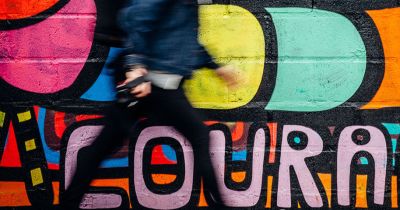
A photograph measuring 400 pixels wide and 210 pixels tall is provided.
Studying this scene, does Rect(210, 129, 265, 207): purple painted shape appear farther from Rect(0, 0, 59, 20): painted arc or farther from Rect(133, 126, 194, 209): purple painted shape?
Rect(0, 0, 59, 20): painted arc

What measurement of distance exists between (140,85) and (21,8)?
1.48 meters

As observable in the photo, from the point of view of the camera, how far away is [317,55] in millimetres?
3549

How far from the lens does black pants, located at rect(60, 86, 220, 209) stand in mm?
2531

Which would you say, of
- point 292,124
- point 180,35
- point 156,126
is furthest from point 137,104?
point 292,124

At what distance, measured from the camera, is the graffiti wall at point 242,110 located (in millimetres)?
3539

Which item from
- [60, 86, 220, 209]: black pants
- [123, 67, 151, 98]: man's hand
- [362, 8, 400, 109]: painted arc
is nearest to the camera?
[123, 67, 151, 98]: man's hand

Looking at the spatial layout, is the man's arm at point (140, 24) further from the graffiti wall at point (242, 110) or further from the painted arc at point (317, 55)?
the painted arc at point (317, 55)

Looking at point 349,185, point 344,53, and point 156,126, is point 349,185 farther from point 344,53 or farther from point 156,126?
point 156,126

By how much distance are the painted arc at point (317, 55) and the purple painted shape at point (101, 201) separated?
3.87 feet

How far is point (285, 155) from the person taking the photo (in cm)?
358

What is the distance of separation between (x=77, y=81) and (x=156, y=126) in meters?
0.54

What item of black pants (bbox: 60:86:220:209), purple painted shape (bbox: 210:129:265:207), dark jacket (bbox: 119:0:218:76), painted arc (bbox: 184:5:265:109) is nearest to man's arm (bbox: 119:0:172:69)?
dark jacket (bbox: 119:0:218:76)

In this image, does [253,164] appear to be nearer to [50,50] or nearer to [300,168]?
[300,168]

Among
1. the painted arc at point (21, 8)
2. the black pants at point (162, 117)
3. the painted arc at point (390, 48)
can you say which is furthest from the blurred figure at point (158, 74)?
the painted arc at point (390, 48)
